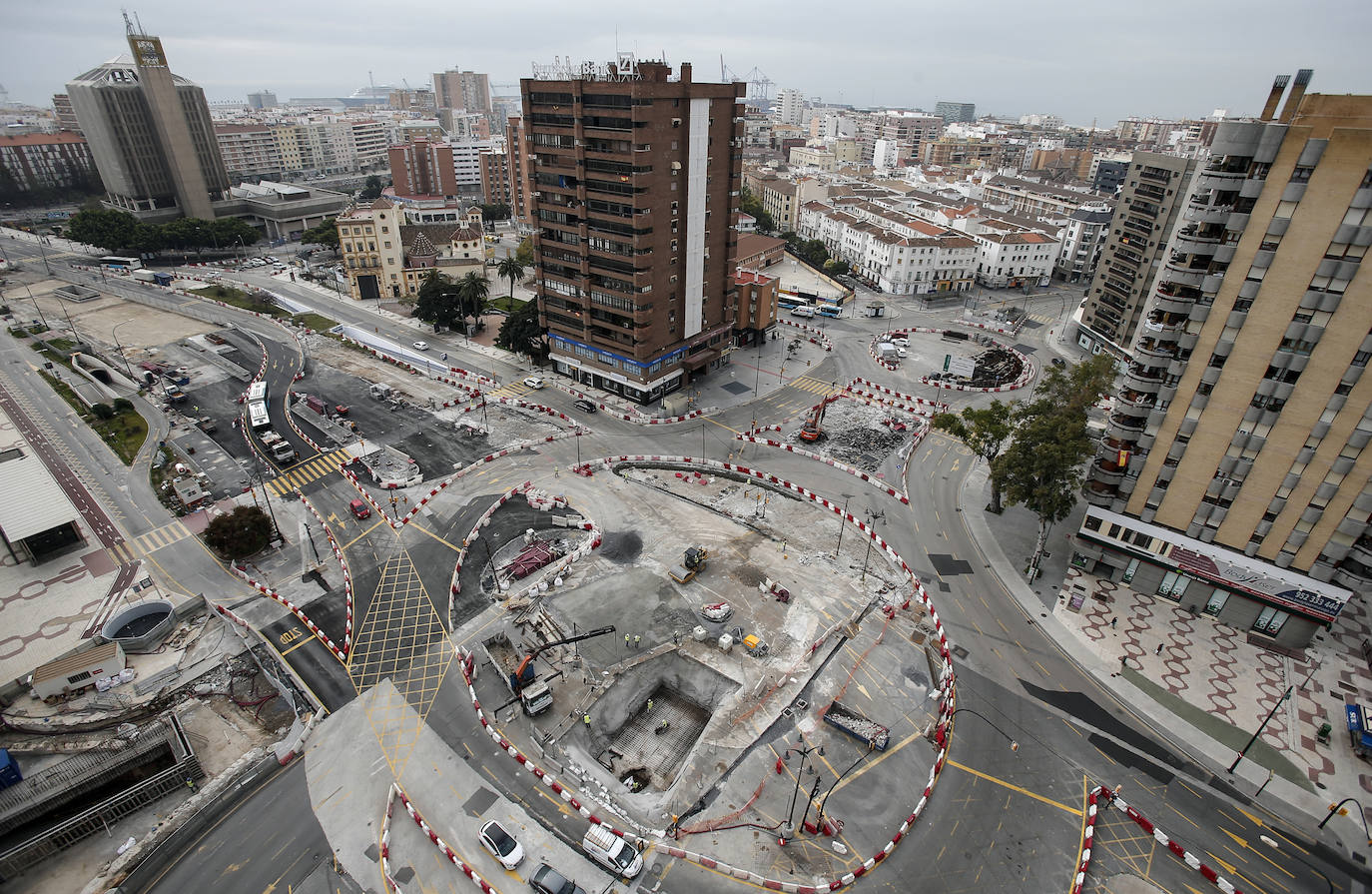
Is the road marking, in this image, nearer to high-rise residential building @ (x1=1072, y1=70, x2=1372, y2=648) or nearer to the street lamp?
the street lamp

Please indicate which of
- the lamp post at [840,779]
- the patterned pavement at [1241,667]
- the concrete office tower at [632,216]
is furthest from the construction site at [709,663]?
the concrete office tower at [632,216]

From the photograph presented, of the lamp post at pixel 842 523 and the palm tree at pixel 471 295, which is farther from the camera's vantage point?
the palm tree at pixel 471 295

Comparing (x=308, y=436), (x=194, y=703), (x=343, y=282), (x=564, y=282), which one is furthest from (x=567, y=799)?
(x=343, y=282)

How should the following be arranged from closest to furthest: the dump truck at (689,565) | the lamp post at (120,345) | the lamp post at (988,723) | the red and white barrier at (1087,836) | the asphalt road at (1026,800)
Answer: the red and white barrier at (1087,836) < the asphalt road at (1026,800) < the lamp post at (988,723) < the dump truck at (689,565) < the lamp post at (120,345)

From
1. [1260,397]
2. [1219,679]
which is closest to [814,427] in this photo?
[1260,397]

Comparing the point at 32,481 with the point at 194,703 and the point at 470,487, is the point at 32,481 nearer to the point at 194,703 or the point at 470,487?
the point at 194,703

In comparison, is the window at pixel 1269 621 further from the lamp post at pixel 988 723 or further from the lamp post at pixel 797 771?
the lamp post at pixel 797 771

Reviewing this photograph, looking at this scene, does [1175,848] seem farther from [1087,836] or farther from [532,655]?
[532,655]
